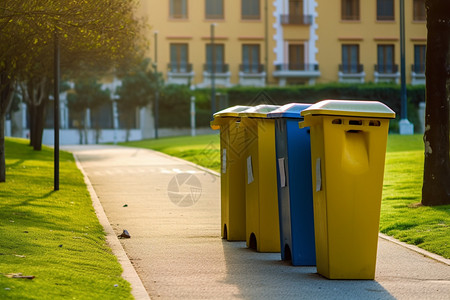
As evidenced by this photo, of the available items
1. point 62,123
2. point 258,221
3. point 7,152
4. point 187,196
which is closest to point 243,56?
point 62,123

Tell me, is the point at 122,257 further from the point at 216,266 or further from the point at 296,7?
the point at 296,7

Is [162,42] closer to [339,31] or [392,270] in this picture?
[339,31]

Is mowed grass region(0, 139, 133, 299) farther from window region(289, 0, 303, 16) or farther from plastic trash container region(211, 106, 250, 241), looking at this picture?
window region(289, 0, 303, 16)

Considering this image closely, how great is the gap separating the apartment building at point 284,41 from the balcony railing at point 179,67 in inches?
3.0

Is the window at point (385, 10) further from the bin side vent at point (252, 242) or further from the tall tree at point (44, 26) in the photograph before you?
the bin side vent at point (252, 242)

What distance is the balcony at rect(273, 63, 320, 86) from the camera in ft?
211

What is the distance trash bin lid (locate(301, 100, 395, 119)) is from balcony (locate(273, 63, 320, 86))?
56.7 meters

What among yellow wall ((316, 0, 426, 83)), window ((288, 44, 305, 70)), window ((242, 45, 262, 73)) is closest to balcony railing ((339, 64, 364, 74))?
yellow wall ((316, 0, 426, 83))

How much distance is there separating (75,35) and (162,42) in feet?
160

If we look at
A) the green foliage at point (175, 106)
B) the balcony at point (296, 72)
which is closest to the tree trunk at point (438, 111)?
the green foliage at point (175, 106)

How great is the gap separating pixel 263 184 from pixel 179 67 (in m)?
56.0

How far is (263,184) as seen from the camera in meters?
9.44

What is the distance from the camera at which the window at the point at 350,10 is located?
65.2 metres

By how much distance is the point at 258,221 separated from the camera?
31.1 ft
